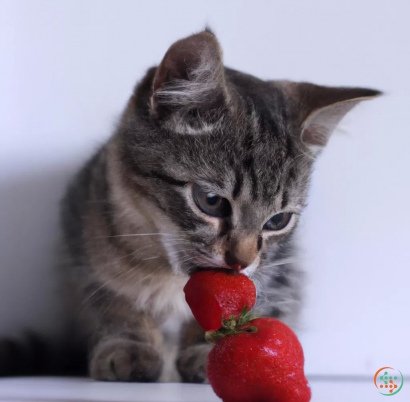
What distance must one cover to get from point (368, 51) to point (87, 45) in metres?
0.87

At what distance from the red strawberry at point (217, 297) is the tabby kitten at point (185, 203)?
0.26 ft

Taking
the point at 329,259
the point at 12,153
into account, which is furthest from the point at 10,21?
the point at 329,259

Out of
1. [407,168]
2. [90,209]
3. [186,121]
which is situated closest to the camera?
[186,121]

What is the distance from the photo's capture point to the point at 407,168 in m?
1.46

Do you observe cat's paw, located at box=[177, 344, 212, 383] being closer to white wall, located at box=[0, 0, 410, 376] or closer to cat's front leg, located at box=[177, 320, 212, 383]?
cat's front leg, located at box=[177, 320, 212, 383]

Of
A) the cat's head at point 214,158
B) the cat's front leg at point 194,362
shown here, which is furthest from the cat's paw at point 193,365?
the cat's head at point 214,158

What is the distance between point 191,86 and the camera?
1005 mm

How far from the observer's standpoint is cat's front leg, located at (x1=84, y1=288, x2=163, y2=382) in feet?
3.57

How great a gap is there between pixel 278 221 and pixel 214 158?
0.71 feet

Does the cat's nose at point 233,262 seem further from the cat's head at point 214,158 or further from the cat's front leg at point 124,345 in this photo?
the cat's front leg at point 124,345

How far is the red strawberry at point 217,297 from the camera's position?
31.7 inches

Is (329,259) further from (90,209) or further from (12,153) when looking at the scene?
(12,153)

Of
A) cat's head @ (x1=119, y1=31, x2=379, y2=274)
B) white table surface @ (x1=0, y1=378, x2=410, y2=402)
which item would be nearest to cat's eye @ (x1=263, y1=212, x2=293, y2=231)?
cat's head @ (x1=119, y1=31, x2=379, y2=274)

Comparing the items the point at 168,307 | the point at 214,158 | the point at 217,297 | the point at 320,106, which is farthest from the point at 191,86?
the point at 168,307
